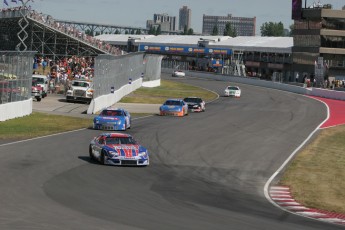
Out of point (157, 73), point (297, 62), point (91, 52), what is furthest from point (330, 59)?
point (91, 52)

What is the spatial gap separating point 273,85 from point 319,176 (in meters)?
77.1

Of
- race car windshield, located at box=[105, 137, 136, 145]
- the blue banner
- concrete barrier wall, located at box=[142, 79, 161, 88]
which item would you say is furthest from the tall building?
race car windshield, located at box=[105, 137, 136, 145]

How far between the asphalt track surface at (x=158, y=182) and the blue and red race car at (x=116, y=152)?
0.34 metres

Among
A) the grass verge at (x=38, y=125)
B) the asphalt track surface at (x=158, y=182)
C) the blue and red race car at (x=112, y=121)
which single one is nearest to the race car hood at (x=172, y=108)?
the asphalt track surface at (x=158, y=182)

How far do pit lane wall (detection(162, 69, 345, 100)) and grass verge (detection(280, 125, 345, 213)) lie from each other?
43.2 m

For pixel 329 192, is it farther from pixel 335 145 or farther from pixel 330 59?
pixel 330 59

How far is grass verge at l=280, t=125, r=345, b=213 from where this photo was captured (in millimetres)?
22219

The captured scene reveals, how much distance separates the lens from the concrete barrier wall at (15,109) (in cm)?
4116

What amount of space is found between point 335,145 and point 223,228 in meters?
23.4

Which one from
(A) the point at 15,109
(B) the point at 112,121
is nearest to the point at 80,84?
(A) the point at 15,109

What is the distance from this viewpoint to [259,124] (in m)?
47.2

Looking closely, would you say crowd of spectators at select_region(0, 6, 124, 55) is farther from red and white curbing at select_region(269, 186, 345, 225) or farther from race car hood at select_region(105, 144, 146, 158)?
red and white curbing at select_region(269, 186, 345, 225)

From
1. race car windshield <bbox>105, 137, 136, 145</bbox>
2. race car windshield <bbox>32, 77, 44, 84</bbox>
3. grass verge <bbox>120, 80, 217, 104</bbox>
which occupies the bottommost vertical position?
grass verge <bbox>120, 80, 217, 104</bbox>

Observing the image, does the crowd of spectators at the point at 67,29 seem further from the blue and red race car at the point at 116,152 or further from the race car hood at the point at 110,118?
the blue and red race car at the point at 116,152
